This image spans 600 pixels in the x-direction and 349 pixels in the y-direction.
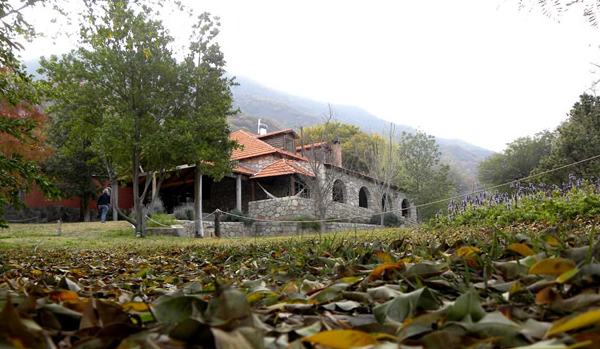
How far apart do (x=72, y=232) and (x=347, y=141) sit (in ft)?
87.4

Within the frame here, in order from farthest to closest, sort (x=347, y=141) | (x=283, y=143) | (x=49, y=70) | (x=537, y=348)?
(x=347, y=141), (x=283, y=143), (x=49, y=70), (x=537, y=348)

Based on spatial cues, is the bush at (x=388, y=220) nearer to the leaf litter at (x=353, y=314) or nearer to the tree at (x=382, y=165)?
the tree at (x=382, y=165)

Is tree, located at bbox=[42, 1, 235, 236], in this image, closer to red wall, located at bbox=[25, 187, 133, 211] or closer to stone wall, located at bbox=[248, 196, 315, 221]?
stone wall, located at bbox=[248, 196, 315, 221]

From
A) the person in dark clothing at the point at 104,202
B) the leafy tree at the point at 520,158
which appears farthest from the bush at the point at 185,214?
the leafy tree at the point at 520,158

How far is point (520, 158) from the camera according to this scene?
32750 mm

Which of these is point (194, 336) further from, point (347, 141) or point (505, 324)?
point (347, 141)

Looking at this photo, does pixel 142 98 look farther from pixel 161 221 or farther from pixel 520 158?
pixel 520 158

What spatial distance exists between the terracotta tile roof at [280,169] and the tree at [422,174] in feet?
34.1

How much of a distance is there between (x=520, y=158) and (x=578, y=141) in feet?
49.2

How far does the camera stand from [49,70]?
11.9 meters

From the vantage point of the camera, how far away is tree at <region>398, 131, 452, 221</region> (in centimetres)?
2867

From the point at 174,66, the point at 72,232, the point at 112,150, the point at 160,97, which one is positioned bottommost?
the point at 72,232

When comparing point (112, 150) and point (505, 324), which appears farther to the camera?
point (112, 150)

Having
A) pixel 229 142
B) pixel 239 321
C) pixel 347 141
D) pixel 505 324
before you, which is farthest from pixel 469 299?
pixel 347 141
